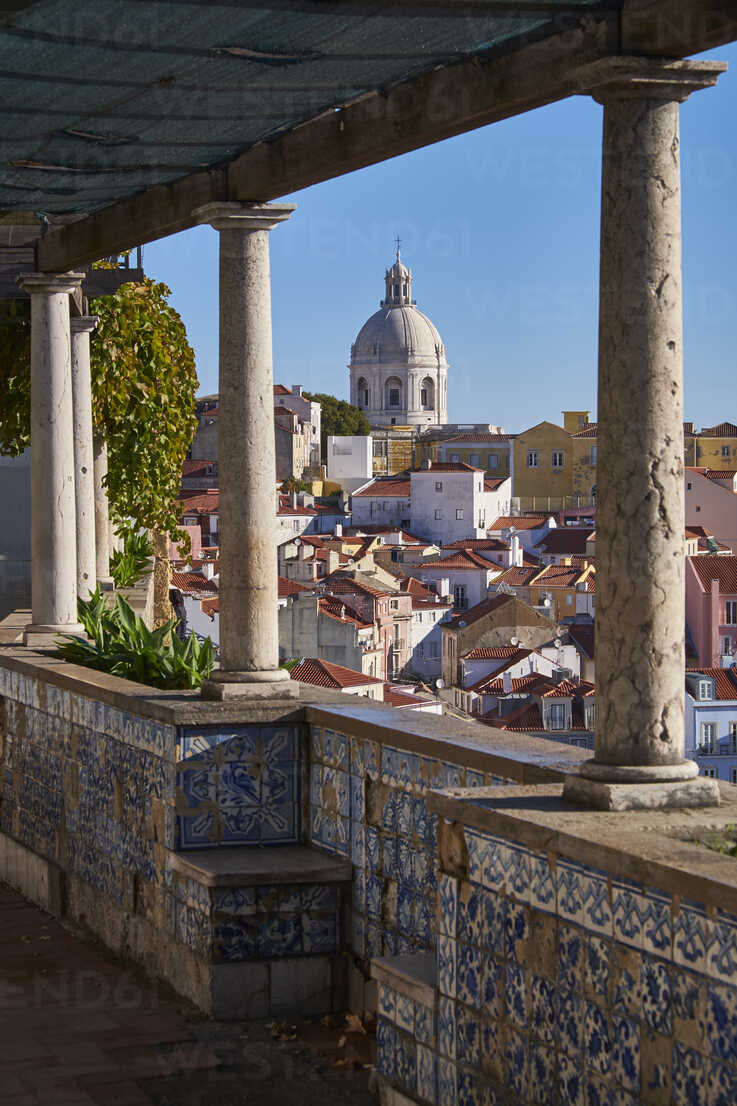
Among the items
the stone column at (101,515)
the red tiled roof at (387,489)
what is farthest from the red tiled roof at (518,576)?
the stone column at (101,515)

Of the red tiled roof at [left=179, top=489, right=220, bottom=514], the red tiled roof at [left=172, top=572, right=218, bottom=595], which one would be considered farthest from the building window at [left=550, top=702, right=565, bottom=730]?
the red tiled roof at [left=179, top=489, right=220, bottom=514]

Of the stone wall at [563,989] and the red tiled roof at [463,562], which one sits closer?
the stone wall at [563,989]

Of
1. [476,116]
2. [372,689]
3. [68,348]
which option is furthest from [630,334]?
[372,689]

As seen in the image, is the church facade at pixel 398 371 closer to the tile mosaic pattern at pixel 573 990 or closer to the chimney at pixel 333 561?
the chimney at pixel 333 561

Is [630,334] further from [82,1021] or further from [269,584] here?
[82,1021]

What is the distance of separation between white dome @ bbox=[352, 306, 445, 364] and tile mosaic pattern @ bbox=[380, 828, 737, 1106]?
139m

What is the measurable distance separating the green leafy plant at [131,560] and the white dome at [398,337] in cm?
13009

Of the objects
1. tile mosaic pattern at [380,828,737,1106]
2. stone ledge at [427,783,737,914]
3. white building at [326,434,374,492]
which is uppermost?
white building at [326,434,374,492]

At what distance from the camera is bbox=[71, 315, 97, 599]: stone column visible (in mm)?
9352

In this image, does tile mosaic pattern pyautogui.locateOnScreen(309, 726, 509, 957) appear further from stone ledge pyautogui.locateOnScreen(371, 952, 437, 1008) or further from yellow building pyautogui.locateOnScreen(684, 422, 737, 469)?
yellow building pyautogui.locateOnScreen(684, 422, 737, 469)

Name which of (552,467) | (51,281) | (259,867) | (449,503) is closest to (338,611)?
(51,281)

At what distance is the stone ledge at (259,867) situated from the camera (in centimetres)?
519

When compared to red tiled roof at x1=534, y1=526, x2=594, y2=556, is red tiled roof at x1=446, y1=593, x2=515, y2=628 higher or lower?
lower

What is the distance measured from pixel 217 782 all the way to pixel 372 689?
2153 centimetres
